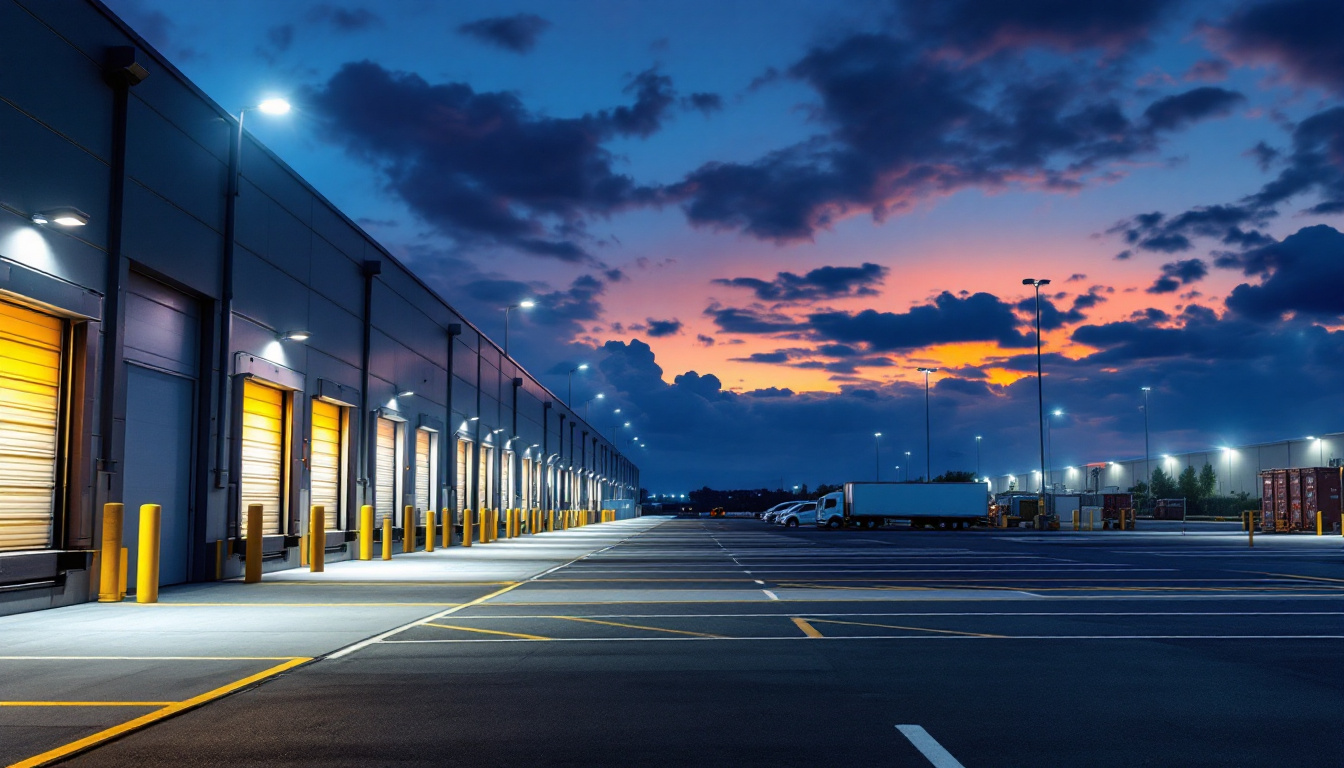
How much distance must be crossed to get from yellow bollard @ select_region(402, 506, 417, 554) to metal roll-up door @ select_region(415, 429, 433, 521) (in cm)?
372

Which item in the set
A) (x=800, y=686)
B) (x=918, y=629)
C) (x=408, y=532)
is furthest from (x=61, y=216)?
(x=408, y=532)

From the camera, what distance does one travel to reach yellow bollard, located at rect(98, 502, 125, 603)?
55.6 feet

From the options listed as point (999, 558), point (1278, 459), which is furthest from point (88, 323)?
point (1278, 459)

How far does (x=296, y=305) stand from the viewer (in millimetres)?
26969

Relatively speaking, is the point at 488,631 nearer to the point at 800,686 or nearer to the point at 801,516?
the point at 800,686

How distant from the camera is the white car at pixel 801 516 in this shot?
80.6 m

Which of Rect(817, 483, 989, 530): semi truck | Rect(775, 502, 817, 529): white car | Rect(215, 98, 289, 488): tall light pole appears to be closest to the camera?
Rect(215, 98, 289, 488): tall light pole

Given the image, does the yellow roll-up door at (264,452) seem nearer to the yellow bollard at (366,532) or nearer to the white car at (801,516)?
the yellow bollard at (366,532)

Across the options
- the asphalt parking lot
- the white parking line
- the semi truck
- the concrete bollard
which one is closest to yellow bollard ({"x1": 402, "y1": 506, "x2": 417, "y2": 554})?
the asphalt parking lot

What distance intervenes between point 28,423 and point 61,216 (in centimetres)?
304

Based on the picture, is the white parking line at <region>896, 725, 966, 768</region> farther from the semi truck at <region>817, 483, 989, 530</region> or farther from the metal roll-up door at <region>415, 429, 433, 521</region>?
the semi truck at <region>817, 483, 989, 530</region>

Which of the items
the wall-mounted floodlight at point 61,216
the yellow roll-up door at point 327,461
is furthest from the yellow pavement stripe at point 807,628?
the yellow roll-up door at point 327,461

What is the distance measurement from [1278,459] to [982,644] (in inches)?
4017

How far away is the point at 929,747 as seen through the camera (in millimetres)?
6910
